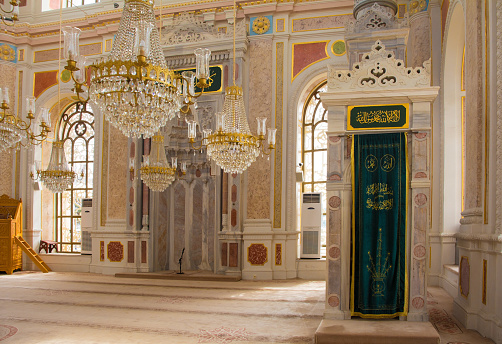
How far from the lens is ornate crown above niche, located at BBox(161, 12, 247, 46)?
9031 millimetres

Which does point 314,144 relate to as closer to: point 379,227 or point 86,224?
point 86,224

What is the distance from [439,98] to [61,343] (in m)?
6.14

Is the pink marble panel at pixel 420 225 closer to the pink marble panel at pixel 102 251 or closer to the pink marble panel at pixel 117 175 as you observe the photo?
the pink marble panel at pixel 117 175

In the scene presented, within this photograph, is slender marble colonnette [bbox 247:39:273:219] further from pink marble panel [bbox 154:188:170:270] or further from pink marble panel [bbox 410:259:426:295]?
pink marble panel [bbox 410:259:426:295]

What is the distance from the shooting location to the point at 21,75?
10391 mm

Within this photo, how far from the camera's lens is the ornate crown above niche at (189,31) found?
9031 millimetres

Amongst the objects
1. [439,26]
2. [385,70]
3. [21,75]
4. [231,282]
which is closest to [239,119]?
[385,70]

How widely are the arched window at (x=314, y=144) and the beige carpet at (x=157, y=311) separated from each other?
6.39ft

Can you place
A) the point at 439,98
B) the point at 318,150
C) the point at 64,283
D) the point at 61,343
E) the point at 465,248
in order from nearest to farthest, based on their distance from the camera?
the point at 61,343, the point at 465,248, the point at 439,98, the point at 64,283, the point at 318,150

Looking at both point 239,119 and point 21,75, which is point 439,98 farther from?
point 21,75

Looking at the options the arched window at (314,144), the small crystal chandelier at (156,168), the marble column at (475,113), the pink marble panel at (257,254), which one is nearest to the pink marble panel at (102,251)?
the small crystal chandelier at (156,168)

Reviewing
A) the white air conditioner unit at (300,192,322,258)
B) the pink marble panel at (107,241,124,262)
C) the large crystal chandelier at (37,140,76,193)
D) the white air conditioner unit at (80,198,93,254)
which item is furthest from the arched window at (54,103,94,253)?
the white air conditioner unit at (300,192,322,258)

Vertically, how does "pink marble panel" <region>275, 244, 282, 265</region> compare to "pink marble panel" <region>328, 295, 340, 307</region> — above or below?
below

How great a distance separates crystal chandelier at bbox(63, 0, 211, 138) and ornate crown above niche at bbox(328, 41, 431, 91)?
132 cm
